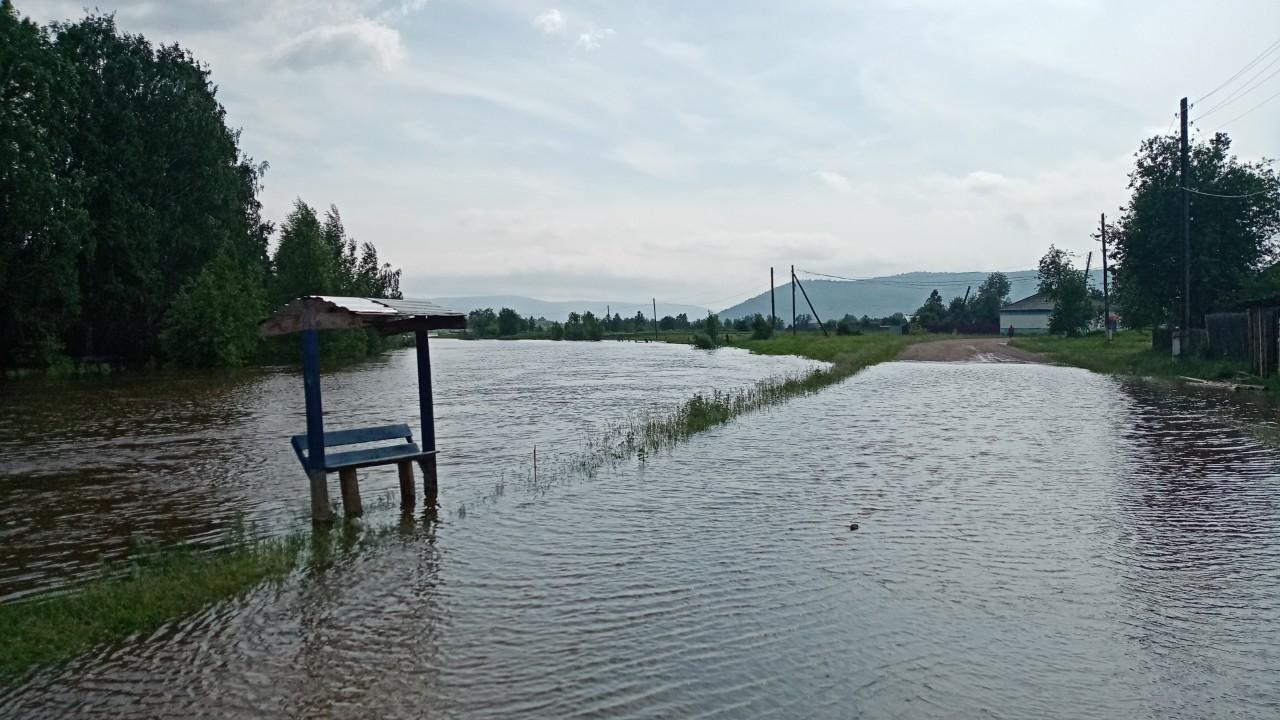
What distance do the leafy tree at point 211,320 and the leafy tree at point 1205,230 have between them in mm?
52340

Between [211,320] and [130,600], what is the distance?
173 feet

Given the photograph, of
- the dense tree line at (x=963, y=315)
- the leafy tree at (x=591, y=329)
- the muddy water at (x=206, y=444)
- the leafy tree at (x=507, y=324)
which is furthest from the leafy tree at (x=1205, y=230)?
the leafy tree at (x=507, y=324)

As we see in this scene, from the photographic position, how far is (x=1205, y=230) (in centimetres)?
4125

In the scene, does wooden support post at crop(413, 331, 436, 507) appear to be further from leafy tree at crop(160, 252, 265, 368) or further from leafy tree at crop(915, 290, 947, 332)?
leafy tree at crop(915, 290, 947, 332)

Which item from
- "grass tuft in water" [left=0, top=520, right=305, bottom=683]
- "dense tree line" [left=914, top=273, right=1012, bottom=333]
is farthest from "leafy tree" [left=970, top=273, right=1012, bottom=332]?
"grass tuft in water" [left=0, top=520, right=305, bottom=683]

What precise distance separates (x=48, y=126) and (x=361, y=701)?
53.3 meters

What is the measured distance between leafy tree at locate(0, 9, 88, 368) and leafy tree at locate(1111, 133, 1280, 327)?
55.2 m

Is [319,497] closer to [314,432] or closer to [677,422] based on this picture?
[314,432]

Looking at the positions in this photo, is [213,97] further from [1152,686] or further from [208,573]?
[1152,686]

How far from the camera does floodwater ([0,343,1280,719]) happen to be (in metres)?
6.52

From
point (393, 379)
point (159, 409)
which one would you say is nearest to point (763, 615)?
point (159, 409)

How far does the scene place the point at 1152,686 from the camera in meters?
6.55

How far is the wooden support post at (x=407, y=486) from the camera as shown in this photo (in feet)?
44.1

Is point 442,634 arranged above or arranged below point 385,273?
below
